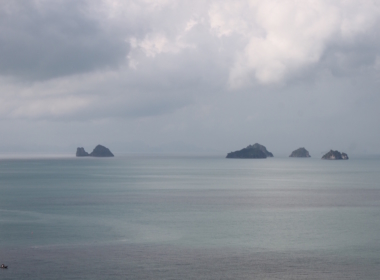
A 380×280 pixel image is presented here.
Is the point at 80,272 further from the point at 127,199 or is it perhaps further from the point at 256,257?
the point at 127,199

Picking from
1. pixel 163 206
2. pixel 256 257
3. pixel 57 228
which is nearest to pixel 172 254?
pixel 256 257

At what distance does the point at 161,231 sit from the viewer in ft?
170

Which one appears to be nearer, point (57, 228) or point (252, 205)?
point (57, 228)

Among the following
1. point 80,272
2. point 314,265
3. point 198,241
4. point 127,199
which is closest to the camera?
point 80,272

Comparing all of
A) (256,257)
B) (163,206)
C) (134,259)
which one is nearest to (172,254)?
(134,259)

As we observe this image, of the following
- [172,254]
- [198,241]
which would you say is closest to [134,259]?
[172,254]

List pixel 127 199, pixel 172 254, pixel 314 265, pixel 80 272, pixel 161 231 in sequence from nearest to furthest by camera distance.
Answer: pixel 80 272, pixel 314 265, pixel 172 254, pixel 161 231, pixel 127 199

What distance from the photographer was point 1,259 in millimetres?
38531

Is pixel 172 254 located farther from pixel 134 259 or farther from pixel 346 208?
pixel 346 208

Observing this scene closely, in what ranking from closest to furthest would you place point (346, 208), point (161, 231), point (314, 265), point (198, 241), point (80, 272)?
point (80, 272) < point (314, 265) < point (198, 241) < point (161, 231) < point (346, 208)

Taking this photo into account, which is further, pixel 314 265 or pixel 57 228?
pixel 57 228

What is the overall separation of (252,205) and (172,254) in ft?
122

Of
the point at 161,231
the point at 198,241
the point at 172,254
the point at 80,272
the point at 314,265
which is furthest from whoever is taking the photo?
the point at 161,231

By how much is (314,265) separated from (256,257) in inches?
199
